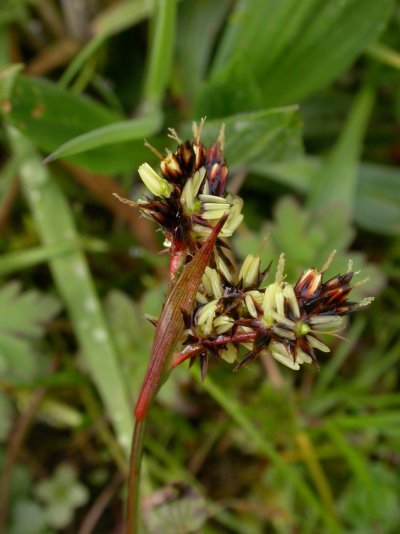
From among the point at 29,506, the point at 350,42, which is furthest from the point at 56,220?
the point at 350,42

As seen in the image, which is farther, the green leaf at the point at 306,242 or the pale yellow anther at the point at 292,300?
the green leaf at the point at 306,242

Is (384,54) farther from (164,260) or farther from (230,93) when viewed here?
(164,260)

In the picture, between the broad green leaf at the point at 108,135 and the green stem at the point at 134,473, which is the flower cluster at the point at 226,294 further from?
the broad green leaf at the point at 108,135

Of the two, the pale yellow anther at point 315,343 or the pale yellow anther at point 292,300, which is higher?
the pale yellow anther at point 292,300

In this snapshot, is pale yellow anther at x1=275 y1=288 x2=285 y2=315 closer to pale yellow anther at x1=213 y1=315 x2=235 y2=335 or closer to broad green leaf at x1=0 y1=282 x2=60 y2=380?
pale yellow anther at x1=213 y1=315 x2=235 y2=335

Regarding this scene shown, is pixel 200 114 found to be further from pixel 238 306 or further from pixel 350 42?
pixel 238 306

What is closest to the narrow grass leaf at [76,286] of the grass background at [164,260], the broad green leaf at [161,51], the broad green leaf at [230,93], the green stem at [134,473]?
the grass background at [164,260]
